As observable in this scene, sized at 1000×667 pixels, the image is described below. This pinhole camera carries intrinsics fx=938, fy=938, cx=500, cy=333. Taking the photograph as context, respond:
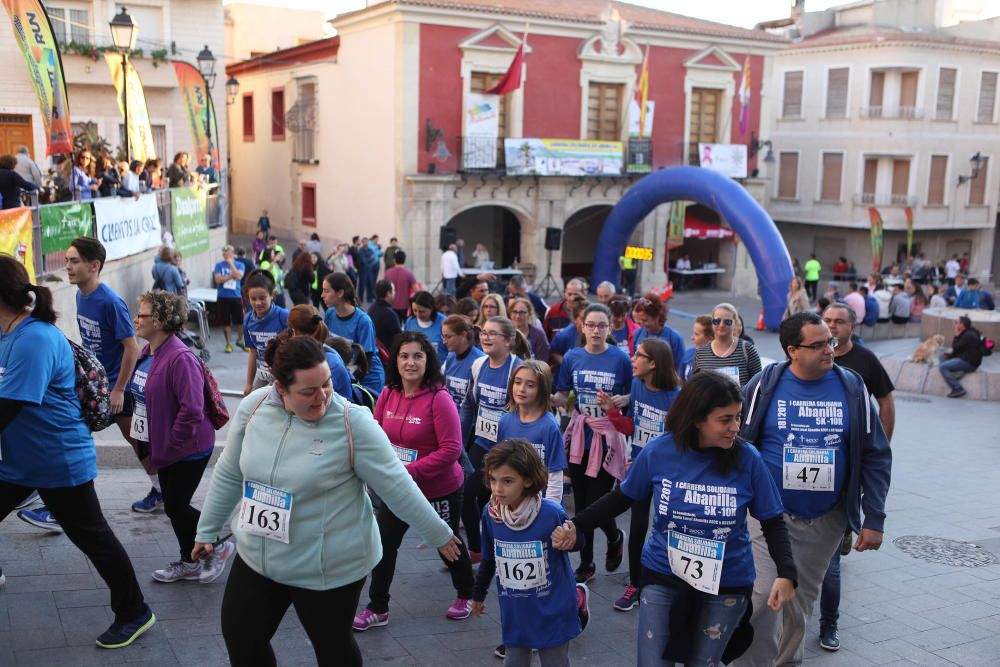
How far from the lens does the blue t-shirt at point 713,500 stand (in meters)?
3.86

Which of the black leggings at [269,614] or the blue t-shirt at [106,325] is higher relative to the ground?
the blue t-shirt at [106,325]

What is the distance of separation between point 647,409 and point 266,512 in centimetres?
318

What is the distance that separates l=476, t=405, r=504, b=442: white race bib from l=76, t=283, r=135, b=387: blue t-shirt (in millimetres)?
2366

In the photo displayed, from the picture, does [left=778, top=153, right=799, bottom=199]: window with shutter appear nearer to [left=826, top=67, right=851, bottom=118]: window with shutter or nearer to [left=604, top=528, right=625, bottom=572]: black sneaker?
[left=826, top=67, right=851, bottom=118]: window with shutter

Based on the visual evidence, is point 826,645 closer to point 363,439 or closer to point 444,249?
point 363,439

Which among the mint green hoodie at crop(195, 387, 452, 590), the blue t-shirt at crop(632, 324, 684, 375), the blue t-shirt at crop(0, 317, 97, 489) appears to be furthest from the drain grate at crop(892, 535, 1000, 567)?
the blue t-shirt at crop(0, 317, 97, 489)

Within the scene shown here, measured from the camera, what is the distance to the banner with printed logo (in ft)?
41.0

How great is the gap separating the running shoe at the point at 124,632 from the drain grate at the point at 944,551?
5.43 meters

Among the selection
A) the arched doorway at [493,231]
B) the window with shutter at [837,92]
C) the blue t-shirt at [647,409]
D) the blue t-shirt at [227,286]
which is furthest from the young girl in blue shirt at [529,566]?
the window with shutter at [837,92]

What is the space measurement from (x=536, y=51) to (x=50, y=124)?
18.5 metres

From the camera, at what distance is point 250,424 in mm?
3805

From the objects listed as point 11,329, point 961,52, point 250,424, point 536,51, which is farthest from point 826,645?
point 961,52

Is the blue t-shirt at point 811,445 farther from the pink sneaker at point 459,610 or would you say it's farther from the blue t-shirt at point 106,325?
the blue t-shirt at point 106,325

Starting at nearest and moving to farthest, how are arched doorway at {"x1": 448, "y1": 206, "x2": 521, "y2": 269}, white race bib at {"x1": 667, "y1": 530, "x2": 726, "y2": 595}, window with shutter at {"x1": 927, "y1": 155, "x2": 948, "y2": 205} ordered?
white race bib at {"x1": 667, "y1": 530, "x2": 726, "y2": 595}, arched doorway at {"x1": 448, "y1": 206, "x2": 521, "y2": 269}, window with shutter at {"x1": 927, "y1": 155, "x2": 948, "y2": 205}
